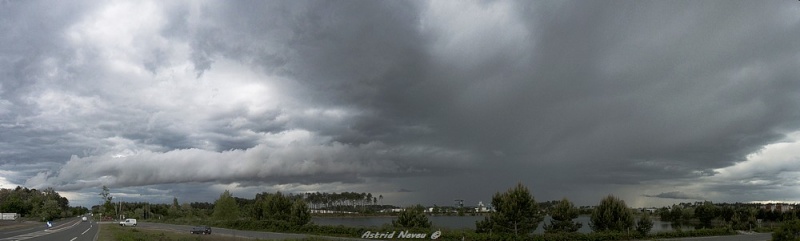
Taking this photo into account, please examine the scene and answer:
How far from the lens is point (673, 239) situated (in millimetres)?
58219

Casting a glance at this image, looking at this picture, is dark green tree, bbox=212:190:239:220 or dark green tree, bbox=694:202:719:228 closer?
dark green tree, bbox=212:190:239:220

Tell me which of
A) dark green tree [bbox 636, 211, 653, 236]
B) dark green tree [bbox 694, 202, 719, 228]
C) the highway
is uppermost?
dark green tree [bbox 636, 211, 653, 236]

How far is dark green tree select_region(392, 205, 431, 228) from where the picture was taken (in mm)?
68000

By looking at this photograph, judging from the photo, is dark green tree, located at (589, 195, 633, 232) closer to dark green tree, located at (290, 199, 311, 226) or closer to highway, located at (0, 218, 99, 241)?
dark green tree, located at (290, 199, 311, 226)

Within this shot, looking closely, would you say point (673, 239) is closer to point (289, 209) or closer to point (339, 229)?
point (339, 229)

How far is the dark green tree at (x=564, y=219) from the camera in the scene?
63.3 m

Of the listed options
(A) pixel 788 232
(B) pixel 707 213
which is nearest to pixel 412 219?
(A) pixel 788 232

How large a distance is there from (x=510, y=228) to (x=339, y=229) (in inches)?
945

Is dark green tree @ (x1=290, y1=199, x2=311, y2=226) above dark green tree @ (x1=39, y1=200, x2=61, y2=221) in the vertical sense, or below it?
above

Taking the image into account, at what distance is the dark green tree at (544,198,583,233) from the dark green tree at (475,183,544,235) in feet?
8.35

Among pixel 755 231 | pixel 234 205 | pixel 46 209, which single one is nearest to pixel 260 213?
pixel 234 205
